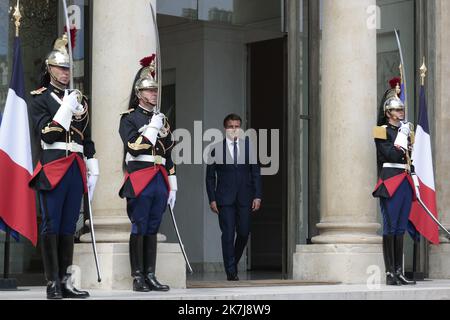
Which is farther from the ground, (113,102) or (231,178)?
(113,102)

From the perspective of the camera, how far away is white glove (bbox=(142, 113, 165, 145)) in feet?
33.8

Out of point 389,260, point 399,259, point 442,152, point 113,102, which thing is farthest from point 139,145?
point 442,152

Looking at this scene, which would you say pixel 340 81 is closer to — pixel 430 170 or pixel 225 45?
pixel 430 170

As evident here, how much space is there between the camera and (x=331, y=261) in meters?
13.1

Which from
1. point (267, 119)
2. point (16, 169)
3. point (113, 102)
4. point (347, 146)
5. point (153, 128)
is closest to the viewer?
point (153, 128)

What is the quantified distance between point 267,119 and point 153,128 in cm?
769

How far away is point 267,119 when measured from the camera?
17859 mm

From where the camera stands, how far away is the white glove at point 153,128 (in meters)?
10.3

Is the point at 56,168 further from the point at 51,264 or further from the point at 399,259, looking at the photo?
the point at 399,259

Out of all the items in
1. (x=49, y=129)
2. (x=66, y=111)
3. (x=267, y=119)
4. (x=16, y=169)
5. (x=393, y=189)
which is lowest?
(x=393, y=189)

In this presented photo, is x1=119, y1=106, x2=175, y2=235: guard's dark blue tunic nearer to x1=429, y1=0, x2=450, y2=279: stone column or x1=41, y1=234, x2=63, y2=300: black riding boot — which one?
x1=41, y1=234, x2=63, y2=300: black riding boot

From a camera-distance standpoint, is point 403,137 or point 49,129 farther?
point 403,137

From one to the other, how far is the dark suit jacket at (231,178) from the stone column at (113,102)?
241 centimetres

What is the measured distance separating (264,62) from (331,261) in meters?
5.61
